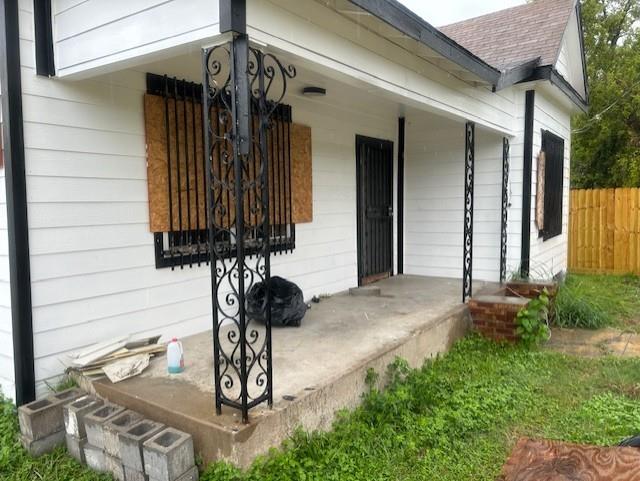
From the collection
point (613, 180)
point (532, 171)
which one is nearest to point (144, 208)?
point (532, 171)

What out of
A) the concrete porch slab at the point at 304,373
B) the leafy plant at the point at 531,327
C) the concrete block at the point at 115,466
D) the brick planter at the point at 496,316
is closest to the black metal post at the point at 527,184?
the brick planter at the point at 496,316

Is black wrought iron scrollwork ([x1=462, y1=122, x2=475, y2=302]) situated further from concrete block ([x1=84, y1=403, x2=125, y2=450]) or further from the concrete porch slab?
concrete block ([x1=84, y1=403, x2=125, y2=450])

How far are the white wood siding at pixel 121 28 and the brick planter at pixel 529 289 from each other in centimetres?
504

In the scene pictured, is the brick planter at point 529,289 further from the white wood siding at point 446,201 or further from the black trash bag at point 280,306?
the black trash bag at point 280,306

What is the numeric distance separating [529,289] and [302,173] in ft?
10.4

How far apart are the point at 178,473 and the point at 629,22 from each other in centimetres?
1949

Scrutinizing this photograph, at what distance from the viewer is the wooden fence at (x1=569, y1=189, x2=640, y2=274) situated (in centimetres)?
972

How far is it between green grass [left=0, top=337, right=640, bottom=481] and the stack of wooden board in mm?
500

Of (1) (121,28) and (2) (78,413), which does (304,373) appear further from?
(1) (121,28)

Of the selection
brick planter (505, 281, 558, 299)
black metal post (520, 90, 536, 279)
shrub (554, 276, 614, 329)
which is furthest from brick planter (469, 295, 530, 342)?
black metal post (520, 90, 536, 279)

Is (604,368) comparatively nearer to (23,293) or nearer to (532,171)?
(532,171)

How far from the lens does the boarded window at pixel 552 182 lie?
23.8 feet

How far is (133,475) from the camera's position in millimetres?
2482

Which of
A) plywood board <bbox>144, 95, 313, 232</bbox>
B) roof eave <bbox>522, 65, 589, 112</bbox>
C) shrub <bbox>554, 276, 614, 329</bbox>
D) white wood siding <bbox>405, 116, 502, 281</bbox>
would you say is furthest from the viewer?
white wood siding <bbox>405, 116, 502, 281</bbox>
